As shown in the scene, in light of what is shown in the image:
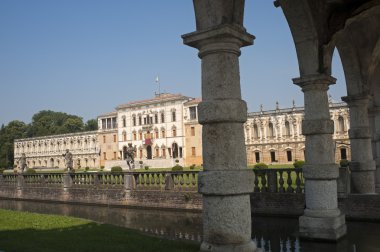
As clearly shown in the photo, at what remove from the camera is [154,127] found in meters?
74.1

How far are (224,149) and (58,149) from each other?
89360 mm

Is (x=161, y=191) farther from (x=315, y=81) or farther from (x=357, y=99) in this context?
(x=315, y=81)

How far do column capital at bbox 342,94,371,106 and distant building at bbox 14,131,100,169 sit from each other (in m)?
76.7

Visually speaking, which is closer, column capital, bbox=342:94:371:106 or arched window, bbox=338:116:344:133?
column capital, bbox=342:94:371:106

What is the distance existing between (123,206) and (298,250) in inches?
379

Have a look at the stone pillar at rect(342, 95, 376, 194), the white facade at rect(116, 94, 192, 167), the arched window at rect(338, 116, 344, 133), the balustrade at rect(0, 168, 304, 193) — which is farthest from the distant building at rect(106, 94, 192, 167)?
the stone pillar at rect(342, 95, 376, 194)

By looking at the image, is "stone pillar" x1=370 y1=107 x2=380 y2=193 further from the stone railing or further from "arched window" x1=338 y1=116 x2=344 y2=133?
"arched window" x1=338 y1=116 x2=344 y2=133

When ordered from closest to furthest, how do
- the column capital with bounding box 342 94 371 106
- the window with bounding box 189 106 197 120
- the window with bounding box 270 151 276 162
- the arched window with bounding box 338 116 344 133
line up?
the column capital with bounding box 342 94 371 106 < the arched window with bounding box 338 116 344 133 < the window with bounding box 270 151 276 162 < the window with bounding box 189 106 197 120

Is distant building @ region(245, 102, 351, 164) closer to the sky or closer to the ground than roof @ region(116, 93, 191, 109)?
closer to the ground

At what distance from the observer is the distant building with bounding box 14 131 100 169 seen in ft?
276

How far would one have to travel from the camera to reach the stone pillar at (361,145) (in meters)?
10.2

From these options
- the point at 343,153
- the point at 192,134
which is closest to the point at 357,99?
the point at 343,153

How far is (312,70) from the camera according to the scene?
777 cm

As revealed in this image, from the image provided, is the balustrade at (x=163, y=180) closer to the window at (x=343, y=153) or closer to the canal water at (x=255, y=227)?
the canal water at (x=255, y=227)
